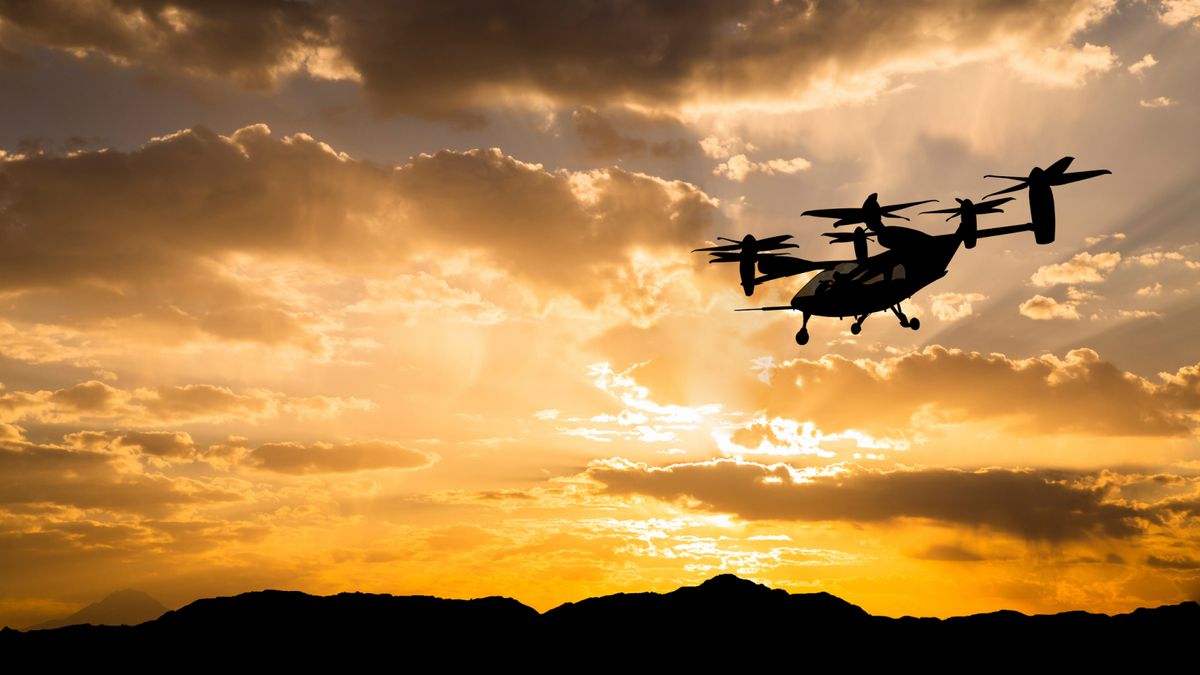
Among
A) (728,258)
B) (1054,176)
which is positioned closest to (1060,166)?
(1054,176)

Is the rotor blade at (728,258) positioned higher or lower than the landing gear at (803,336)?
higher

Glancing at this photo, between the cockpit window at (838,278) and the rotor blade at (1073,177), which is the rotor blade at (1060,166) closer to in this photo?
the rotor blade at (1073,177)

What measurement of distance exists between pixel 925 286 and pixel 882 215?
665 centimetres

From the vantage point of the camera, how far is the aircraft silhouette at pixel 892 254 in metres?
56.9

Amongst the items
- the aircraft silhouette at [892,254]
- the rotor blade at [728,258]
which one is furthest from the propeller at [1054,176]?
the rotor blade at [728,258]

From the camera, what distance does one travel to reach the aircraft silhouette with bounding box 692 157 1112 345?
187 ft

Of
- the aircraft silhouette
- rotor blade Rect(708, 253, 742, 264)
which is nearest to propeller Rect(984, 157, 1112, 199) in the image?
the aircraft silhouette

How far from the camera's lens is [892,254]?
6344 cm

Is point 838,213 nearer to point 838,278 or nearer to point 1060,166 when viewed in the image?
Result: point 838,278

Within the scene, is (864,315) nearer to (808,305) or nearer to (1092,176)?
(808,305)

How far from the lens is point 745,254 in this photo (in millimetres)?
78188

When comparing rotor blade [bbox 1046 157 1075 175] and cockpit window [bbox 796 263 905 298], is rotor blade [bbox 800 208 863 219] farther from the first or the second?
rotor blade [bbox 1046 157 1075 175]

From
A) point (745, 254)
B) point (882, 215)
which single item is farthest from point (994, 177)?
point (745, 254)

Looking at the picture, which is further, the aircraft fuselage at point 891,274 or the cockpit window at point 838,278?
the cockpit window at point 838,278
